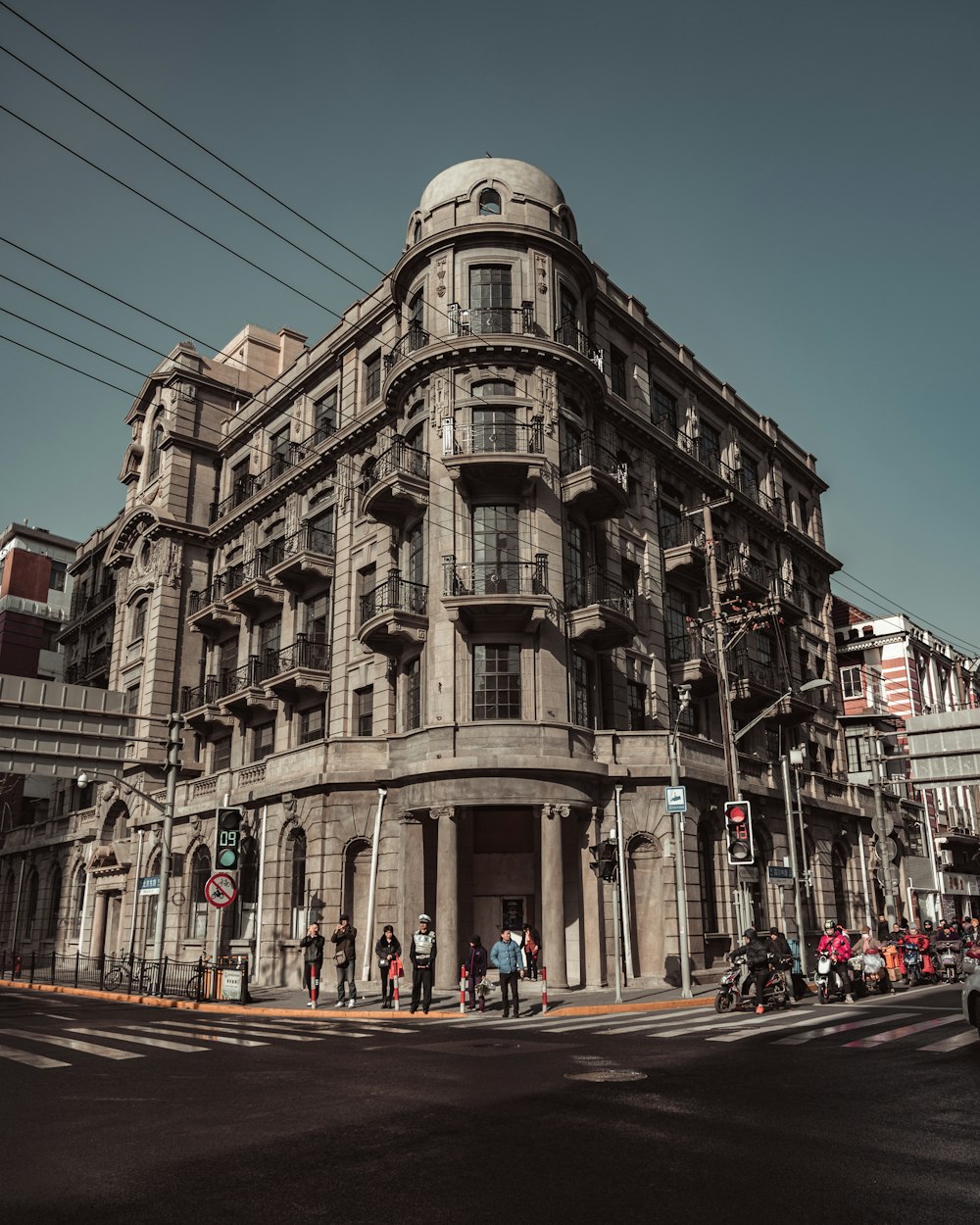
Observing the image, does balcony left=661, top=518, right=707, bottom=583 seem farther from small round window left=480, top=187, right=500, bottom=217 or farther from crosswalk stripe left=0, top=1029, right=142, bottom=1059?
crosswalk stripe left=0, top=1029, right=142, bottom=1059

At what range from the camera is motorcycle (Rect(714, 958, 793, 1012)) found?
18.8 meters

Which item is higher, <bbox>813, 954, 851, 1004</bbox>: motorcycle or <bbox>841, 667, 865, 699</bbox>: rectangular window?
<bbox>841, 667, 865, 699</bbox>: rectangular window

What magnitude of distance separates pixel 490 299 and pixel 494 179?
4.30 m

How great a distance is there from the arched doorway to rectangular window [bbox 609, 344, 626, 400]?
16.1 metres

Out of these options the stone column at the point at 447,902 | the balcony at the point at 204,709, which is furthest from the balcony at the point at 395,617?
the balcony at the point at 204,709

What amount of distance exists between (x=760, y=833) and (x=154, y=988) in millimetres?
20657

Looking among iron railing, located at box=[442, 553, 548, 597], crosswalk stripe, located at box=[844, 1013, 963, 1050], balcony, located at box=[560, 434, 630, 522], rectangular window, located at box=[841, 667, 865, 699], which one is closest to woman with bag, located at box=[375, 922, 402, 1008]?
Answer: iron railing, located at box=[442, 553, 548, 597]

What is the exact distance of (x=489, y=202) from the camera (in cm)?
3150

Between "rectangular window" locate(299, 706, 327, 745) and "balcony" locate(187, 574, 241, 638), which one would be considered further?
"balcony" locate(187, 574, 241, 638)

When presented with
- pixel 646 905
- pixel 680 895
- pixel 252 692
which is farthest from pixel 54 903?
pixel 680 895

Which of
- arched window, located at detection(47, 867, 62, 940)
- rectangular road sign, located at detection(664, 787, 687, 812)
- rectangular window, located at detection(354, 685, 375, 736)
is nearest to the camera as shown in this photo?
rectangular road sign, located at detection(664, 787, 687, 812)

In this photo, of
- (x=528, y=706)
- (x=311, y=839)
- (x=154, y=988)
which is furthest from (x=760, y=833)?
(x=154, y=988)

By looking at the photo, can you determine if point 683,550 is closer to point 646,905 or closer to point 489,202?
point 646,905

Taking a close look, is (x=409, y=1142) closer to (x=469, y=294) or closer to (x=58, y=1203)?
(x=58, y=1203)
